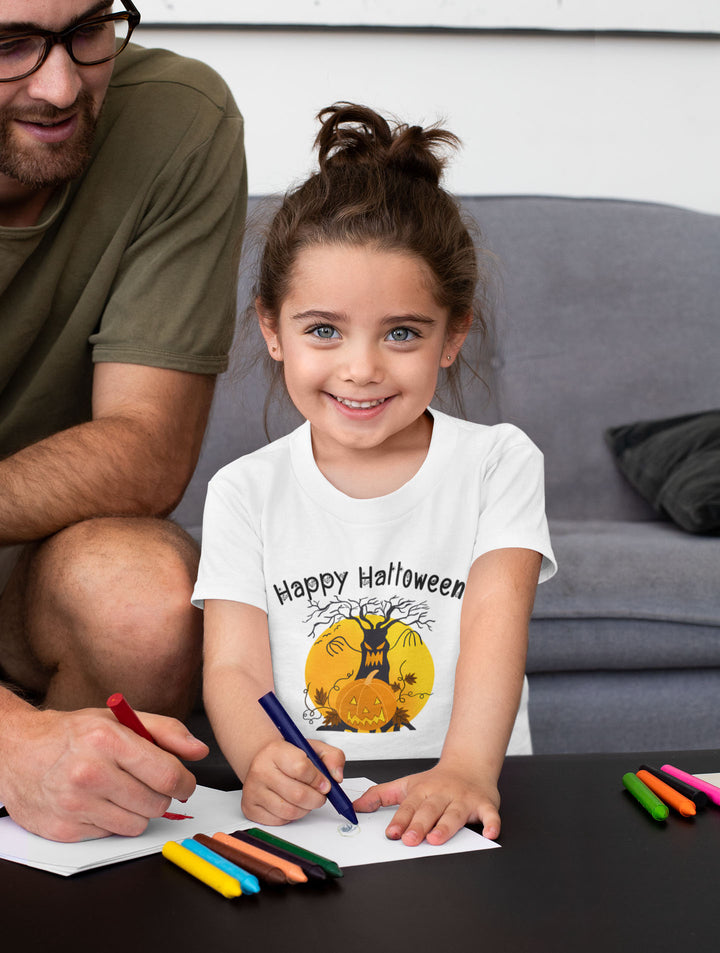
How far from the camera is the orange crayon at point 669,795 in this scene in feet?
2.47

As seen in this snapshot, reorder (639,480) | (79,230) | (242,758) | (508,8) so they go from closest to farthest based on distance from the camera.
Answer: (242,758) → (79,230) → (639,480) → (508,8)

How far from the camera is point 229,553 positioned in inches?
43.1

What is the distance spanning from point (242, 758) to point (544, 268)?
155 centimetres

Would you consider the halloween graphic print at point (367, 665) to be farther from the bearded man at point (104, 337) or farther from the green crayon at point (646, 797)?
A: the green crayon at point (646, 797)

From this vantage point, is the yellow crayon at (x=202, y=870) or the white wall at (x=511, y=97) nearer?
the yellow crayon at (x=202, y=870)

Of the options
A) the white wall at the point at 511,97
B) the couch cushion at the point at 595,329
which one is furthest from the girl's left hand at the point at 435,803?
the white wall at the point at 511,97

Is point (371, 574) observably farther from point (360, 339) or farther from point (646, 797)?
point (646, 797)

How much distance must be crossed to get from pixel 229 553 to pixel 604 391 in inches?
49.1

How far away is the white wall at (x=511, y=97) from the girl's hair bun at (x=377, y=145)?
1327 mm

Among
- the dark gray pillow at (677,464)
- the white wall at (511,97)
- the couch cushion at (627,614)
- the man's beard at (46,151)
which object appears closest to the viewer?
the man's beard at (46,151)

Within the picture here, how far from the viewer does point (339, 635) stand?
1085mm

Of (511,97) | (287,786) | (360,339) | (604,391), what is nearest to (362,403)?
(360,339)

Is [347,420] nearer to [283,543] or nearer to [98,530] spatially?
[283,543]

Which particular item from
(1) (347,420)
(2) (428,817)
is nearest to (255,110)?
(1) (347,420)
